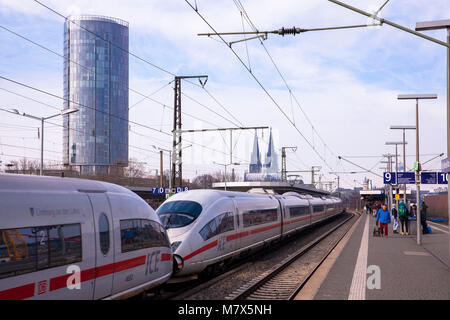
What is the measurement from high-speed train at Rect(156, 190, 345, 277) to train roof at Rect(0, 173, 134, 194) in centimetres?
390

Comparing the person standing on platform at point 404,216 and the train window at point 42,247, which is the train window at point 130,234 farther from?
the person standing on platform at point 404,216

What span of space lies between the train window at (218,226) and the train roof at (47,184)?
185 inches

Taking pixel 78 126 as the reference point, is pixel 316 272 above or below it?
below

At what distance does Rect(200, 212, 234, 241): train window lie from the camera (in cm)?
1312

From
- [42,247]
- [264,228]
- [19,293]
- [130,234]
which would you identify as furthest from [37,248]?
[264,228]

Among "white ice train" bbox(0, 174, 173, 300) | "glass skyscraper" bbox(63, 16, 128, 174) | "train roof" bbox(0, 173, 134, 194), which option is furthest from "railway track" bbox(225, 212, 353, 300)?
"glass skyscraper" bbox(63, 16, 128, 174)

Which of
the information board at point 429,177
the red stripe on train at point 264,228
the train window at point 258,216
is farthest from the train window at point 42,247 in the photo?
the information board at point 429,177

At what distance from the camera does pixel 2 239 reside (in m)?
5.93

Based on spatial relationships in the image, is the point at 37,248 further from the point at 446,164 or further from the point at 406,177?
the point at 406,177

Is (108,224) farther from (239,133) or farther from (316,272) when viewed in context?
(239,133)

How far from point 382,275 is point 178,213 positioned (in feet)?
18.7

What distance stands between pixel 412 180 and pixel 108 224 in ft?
53.9

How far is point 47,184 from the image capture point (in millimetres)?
7055
